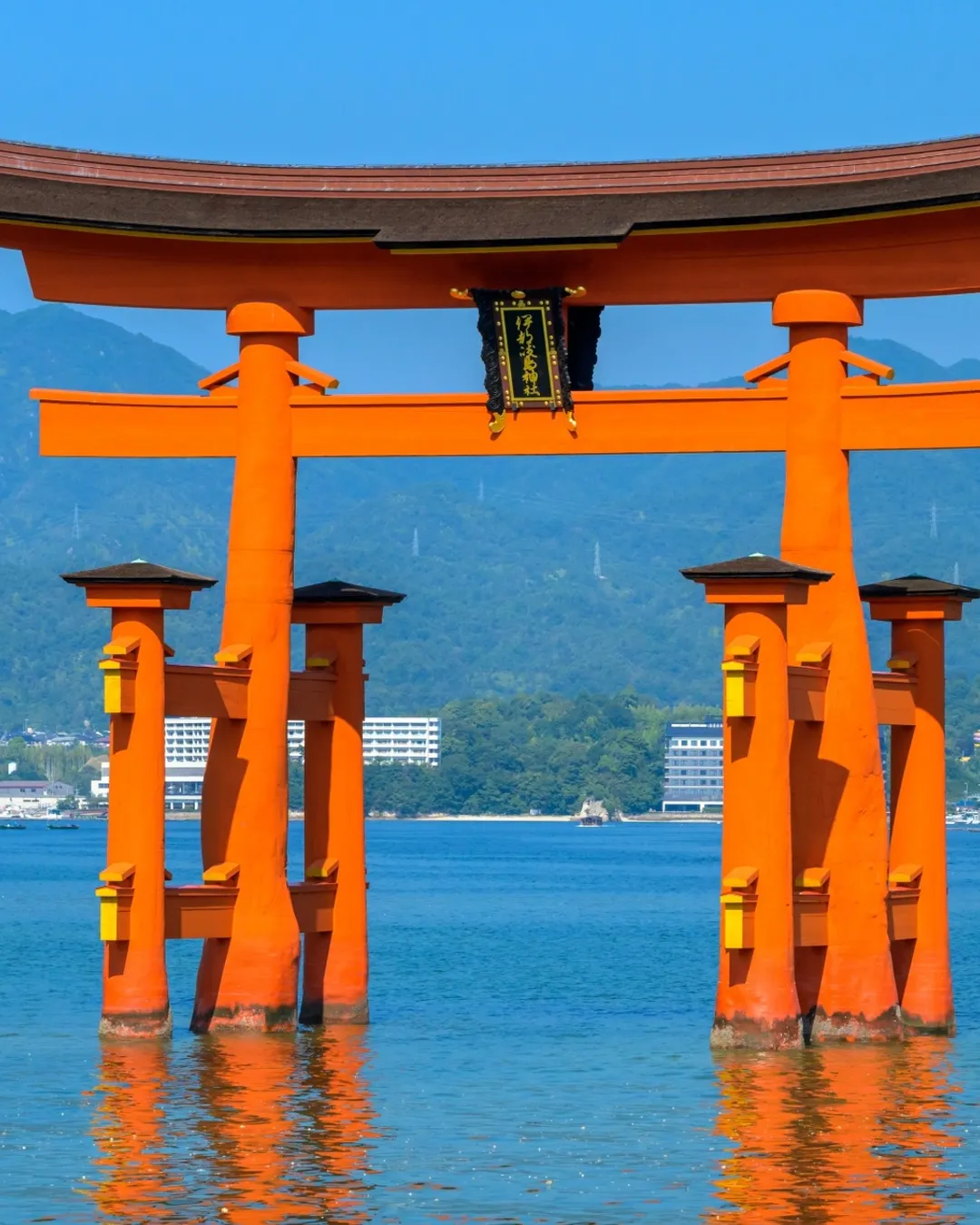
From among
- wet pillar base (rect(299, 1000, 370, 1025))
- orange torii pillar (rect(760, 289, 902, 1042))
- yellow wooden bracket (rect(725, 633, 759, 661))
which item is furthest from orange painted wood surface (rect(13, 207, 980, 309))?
wet pillar base (rect(299, 1000, 370, 1025))

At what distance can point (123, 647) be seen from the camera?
22.0 meters

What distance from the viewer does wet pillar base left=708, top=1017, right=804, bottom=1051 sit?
2186 cm

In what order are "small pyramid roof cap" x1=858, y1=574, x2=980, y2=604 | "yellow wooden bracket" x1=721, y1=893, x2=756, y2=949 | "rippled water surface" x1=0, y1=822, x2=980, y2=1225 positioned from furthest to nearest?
"small pyramid roof cap" x1=858, y1=574, x2=980, y2=604, "yellow wooden bracket" x1=721, y1=893, x2=756, y2=949, "rippled water surface" x1=0, y1=822, x2=980, y2=1225

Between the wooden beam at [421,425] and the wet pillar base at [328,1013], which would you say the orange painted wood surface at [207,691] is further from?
the wet pillar base at [328,1013]

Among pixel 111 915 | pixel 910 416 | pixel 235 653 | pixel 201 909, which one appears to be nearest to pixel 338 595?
pixel 235 653

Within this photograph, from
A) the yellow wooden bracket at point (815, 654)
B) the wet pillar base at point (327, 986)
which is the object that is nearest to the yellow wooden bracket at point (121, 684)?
the wet pillar base at point (327, 986)

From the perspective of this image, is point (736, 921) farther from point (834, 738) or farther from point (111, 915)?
point (111, 915)

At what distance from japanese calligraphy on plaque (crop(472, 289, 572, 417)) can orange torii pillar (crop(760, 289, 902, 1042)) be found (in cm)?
193

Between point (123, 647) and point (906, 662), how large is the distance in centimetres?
741

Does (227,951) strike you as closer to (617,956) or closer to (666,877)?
(617,956)

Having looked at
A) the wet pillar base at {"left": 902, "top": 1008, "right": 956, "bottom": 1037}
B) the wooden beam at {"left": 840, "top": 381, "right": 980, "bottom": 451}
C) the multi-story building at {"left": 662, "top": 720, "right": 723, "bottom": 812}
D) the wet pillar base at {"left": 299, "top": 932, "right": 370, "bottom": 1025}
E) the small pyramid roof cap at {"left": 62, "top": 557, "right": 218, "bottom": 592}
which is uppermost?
the multi-story building at {"left": 662, "top": 720, "right": 723, "bottom": 812}

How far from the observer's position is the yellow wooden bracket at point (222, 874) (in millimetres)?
23188

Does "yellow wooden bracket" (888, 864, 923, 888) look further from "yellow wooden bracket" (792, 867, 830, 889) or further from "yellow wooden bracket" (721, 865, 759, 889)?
"yellow wooden bracket" (721, 865, 759, 889)

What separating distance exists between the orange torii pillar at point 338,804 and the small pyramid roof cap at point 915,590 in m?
4.49
